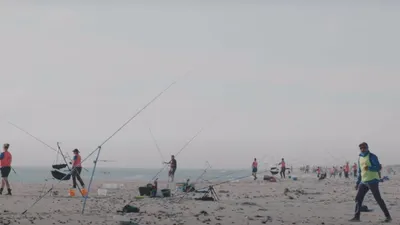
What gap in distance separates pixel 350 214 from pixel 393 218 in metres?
0.97

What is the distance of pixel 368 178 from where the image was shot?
9812mm

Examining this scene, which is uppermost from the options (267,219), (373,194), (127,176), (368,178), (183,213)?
(127,176)

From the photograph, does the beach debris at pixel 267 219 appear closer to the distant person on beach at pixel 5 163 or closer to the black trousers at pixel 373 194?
A: the black trousers at pixel 373 194

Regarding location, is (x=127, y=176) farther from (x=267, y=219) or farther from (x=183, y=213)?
(x=267, y=219)

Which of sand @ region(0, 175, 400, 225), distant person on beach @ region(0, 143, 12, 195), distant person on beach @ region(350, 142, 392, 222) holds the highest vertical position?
distant person on beach @ region(0, 143, 12, 195)

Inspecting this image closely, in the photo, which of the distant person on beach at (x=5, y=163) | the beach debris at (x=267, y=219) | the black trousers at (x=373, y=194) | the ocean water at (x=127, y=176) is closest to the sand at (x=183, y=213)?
the beach debris at (x=267, y=219)

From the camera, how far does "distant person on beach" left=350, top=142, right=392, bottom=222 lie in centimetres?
968

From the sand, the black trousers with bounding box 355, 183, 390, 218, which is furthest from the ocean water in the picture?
the black trousers with bounding box 355, 183, 390, 218

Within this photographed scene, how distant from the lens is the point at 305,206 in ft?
41.0

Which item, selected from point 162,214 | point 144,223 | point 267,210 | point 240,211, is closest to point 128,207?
point 162,214

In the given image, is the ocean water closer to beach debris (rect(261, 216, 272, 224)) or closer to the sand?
the sand

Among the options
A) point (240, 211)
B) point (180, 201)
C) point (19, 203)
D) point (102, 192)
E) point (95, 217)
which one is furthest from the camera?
point (102, 192)

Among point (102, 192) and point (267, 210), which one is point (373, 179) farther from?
point (102, 192)

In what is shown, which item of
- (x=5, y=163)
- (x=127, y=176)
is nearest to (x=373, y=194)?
(x=5, y=163)
